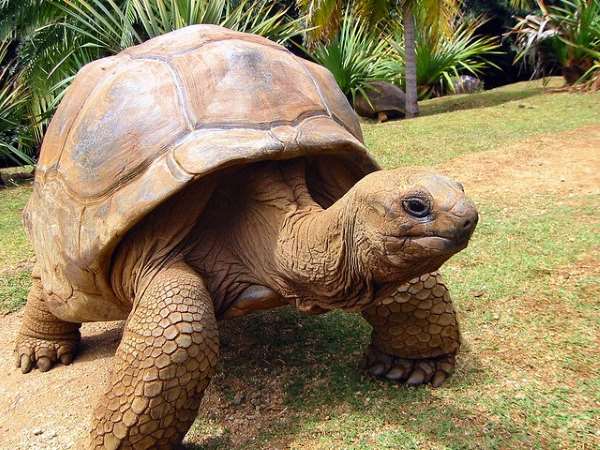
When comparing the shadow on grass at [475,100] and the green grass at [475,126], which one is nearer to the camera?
the green grass at [475,126]

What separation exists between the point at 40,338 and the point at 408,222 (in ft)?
7.33

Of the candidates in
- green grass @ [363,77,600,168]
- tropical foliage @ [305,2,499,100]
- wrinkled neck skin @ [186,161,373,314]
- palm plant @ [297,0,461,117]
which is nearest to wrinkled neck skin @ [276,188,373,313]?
wrinkled neck skin @ [186,161,373,314]

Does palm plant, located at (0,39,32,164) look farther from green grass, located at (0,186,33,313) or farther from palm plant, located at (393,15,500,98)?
palm plant, located at (393,15,500,98)

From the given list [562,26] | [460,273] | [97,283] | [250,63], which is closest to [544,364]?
[460,273]

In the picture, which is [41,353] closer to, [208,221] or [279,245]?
[208,221]

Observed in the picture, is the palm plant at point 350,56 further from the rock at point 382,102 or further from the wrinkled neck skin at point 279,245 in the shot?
the wrinkled neck skin at point 279,245

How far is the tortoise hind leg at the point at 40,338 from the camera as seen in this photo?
296cm

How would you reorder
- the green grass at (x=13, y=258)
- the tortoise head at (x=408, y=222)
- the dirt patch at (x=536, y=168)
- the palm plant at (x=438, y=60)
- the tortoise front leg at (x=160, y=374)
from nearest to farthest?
the tortoise head at (x=408, y=222) → the tortoise front leg at (x=160, y=374) → the green grass at (x=13, y=258) → the dirt patch at (x=536, y=168) → the palm plant at (x=438, y=60)

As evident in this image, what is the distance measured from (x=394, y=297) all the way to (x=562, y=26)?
10302 mm

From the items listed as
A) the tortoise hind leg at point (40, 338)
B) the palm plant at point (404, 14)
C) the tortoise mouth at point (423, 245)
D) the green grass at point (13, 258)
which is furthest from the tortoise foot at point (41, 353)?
the palm plant at point (404, 14)

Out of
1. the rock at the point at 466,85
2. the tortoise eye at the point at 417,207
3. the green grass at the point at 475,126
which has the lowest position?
the rock at the point at 466,85

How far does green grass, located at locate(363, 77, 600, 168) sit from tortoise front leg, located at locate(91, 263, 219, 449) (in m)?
4.64

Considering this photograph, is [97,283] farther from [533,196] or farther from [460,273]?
[533,196]

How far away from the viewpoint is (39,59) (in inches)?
311
